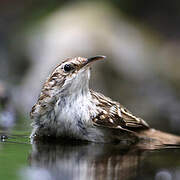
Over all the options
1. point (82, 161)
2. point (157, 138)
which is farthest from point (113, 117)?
point (82, 161)

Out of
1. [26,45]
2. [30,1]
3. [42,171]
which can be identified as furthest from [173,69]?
[42,171]

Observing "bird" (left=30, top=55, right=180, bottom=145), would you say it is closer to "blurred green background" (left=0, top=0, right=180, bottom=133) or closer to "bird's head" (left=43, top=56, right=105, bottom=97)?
"bird's head" (left=43, top=56, right=105, bottom=97)

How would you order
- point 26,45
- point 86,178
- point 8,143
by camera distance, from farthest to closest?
1. point 26,45
2. point 8,143
3. point 86,178

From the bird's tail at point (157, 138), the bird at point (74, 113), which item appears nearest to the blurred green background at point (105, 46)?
the bird's tail at point (157, 138)

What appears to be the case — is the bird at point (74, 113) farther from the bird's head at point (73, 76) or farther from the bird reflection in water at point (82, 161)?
the bird reflection in water at point (82, 161)

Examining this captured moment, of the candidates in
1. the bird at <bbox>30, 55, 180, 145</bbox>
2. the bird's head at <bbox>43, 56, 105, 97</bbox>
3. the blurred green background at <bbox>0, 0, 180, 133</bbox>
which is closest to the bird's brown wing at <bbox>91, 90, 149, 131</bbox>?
the bird at <bbox>30, 55, 180, 145</bbox>

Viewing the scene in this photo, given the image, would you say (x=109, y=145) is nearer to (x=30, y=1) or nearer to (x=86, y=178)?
(x=86, y=178)
